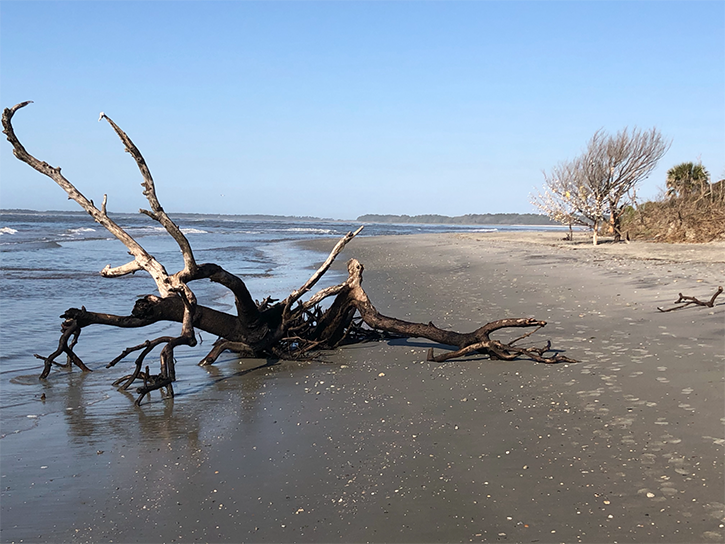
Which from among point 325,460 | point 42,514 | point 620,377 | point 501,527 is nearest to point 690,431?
point 620,377

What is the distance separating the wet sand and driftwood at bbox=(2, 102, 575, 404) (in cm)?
25

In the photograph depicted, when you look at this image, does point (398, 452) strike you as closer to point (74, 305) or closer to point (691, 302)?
point (691, 302)

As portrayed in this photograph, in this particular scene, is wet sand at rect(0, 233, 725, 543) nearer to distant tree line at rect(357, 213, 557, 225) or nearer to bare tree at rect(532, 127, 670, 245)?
bare tree at rect(532, 127, 670, 245)

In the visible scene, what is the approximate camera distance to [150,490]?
3.47m

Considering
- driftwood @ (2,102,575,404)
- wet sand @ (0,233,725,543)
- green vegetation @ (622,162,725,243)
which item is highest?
green vegetation @ (622,162,725,243)

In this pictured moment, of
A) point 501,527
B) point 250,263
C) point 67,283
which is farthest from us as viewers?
point 250,263

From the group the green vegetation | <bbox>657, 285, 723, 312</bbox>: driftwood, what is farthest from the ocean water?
the green vegetation

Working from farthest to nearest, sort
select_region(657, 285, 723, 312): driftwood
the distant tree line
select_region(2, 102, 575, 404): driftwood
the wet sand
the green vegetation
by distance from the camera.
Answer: the distant tree line, the green vegetation, select_region(657, 285, 723, 312): driftwood, select_region(2, 102, 575, 404): driftwood, the wet sand

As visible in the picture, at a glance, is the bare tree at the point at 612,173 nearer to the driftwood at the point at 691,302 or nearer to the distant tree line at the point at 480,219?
the driftwood at the point at 691,302

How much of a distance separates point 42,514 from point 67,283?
12237mm

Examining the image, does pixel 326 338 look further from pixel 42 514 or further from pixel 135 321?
pixel 42 514

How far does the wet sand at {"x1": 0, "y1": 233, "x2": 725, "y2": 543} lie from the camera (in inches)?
118

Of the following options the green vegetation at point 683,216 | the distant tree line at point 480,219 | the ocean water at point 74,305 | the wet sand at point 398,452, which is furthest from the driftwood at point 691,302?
the distant tree line at point 480,219

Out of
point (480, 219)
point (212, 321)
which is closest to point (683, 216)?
point (212, 321)
